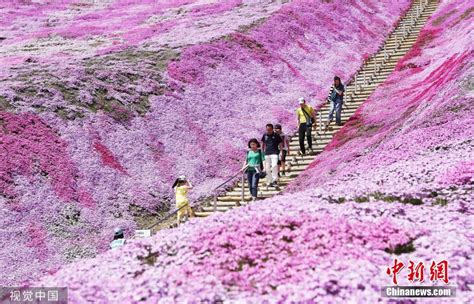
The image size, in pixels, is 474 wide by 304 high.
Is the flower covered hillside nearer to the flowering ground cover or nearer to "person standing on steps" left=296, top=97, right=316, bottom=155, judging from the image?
"person standing on steps" left=296, top=97, right=316, bottom=155

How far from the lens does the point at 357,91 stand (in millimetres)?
43844

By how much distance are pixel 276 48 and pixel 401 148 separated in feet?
95.8

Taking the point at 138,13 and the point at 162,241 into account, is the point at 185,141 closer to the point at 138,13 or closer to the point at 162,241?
the point at 162,241

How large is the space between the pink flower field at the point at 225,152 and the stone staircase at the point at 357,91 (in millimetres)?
1015

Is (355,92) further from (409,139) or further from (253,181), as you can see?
(253,181)

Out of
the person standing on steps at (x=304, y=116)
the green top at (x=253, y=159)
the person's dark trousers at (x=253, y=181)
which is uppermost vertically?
the person standing on steps at (x=304, y=116)

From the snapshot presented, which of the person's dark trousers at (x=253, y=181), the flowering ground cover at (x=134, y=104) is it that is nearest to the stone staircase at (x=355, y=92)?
the person's dark trousers at (x=253, y=181)

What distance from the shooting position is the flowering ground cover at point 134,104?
25047 millimetres

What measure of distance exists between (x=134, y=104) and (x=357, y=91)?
55.7 ft

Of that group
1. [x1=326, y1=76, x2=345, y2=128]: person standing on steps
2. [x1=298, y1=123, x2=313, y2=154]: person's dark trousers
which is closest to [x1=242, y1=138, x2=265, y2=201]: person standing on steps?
[x1=298, y1=123, x2=313, y2=154]: person's dark trousers

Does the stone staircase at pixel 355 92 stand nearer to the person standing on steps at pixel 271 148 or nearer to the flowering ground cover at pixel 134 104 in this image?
the person standing on steps at pixel 271 148

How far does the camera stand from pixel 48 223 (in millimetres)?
24312

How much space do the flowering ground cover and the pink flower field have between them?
12 centimetres

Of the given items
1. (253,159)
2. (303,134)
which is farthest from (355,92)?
(253,159)
